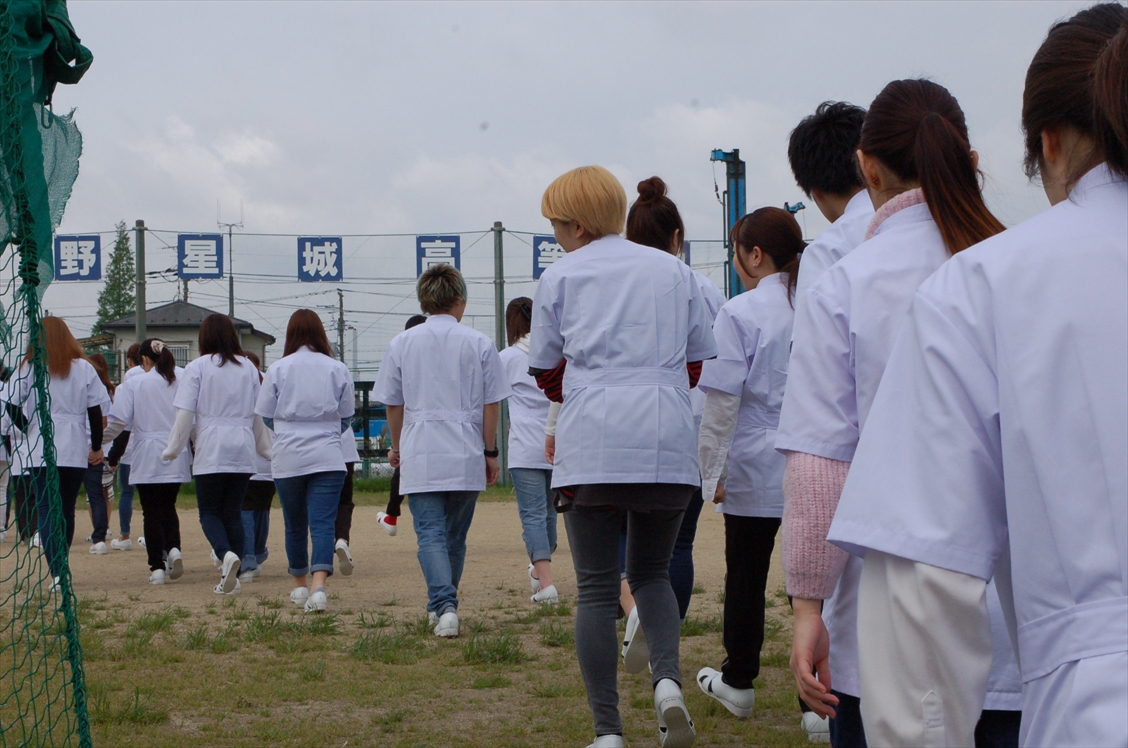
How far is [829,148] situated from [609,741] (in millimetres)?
1948

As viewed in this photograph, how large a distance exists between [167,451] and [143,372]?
267 cm

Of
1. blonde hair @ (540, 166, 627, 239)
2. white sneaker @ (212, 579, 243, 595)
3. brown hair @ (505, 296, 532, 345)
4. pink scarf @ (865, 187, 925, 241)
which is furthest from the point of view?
white sneaker @ (212, 579, 243, 595)

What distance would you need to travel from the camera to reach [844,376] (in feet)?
6.61

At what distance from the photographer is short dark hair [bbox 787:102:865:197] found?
11.3 feet

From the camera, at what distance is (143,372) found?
10406mm

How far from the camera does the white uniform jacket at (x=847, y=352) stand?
1.99 m

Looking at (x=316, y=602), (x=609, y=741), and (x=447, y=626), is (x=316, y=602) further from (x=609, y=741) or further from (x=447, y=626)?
(x=609, y=741)

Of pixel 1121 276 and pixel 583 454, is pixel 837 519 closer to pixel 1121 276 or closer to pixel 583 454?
pixel 1121 276

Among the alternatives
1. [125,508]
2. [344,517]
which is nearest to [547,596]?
[344,517]

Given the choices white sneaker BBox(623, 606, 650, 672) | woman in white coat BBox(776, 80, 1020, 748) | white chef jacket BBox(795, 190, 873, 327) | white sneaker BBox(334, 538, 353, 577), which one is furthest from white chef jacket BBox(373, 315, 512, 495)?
woman in white coat BBox(776, 80, 1020, 748)

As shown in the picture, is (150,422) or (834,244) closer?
(834,244)

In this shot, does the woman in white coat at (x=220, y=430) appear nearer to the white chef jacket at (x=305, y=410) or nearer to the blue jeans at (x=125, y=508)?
the white chef jacket at (x=305, y=410)

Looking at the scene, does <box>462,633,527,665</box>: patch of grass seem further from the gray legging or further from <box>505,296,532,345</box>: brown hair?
<box>505,296,532,345</box>: brown hair

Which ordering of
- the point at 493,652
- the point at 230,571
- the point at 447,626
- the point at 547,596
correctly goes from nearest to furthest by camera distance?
1. the point at 493,652
2. the point at 447,626
3. the point at 547,596
4. the point at 230,571
